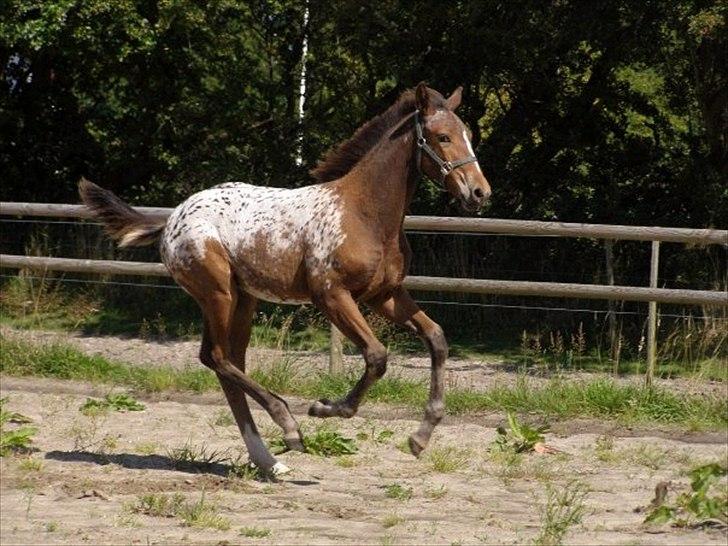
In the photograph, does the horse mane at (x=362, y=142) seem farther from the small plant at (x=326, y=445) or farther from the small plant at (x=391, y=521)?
the small plant at (x=391, y=521)

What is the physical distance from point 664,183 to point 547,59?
1.93 meters

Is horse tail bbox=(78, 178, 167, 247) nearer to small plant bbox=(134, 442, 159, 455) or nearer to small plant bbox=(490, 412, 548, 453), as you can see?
small plant bbox=(134, 442, 159, 455)

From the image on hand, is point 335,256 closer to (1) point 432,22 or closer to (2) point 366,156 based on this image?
(2) point 366,156

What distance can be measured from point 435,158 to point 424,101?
1.21 ft

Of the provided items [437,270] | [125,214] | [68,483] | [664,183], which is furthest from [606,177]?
[68,483]

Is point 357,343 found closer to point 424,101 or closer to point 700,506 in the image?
point 424,101

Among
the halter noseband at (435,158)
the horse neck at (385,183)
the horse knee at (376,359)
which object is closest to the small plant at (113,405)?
the horse neck at (385,183)

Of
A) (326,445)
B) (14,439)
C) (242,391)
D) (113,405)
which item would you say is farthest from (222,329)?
(113,405)

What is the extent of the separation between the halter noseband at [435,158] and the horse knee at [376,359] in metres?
1.05

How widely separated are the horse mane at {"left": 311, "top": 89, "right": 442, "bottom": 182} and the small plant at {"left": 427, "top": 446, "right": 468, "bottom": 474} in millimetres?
1812

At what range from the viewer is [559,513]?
662 centimetres

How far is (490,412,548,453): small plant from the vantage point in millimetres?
8641

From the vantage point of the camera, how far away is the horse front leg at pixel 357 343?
7574 mm

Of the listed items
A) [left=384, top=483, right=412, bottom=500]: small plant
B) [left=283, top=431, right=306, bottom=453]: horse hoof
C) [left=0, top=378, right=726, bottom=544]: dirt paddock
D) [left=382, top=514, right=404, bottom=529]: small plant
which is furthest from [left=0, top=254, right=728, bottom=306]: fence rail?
[left=382, top=514, right=404, bottom=529]: small plant
